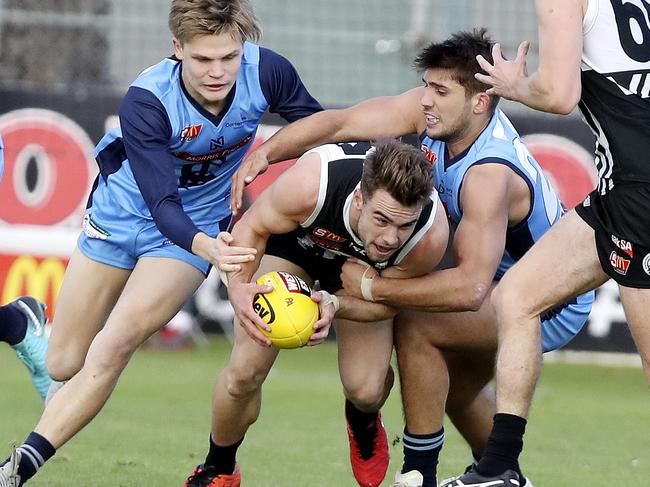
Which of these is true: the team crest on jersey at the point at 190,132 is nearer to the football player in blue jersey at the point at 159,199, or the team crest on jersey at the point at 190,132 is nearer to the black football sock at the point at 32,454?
the football player in blue jersey at the point at 159,199

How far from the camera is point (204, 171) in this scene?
21.7 ft

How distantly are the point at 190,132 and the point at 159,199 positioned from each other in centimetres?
60

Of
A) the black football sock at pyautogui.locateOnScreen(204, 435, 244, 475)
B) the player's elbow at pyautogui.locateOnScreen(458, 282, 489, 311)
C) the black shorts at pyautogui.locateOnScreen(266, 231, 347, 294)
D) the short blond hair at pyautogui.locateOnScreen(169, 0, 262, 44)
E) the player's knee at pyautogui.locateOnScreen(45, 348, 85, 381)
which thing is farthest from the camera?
the player's knee at pyautogui.locateOnScreen(45, 348, 85, 381)

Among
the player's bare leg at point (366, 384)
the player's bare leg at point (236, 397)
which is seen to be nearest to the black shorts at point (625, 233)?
the player's bare leg at point (366, 384)

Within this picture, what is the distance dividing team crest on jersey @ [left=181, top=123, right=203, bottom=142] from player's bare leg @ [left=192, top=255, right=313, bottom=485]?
2.44 ft

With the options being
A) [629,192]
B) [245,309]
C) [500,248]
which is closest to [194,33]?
[245,309]

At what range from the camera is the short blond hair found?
5965 millimetres

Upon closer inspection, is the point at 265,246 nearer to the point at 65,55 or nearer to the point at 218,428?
the point at 218,428

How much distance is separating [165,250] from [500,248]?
1788 millimetres

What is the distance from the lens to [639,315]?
528 centimetres

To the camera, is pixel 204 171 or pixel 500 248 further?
pixel 204 171

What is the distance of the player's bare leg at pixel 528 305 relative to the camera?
210 inches

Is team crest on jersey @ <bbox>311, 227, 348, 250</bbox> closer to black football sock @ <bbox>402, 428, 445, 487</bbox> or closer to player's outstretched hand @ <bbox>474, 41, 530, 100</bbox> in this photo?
black football sock @ <bbox>402, 428, 445, 487</bbox>

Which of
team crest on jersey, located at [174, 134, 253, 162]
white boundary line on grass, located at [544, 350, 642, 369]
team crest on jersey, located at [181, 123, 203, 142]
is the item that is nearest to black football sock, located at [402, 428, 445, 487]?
team crest on jersey, located at [174, 134, 253, 162]
